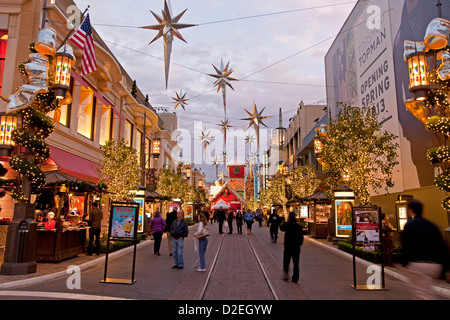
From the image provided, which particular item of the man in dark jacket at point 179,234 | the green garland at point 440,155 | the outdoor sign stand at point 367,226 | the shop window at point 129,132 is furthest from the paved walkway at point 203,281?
the shop window at point 129,132

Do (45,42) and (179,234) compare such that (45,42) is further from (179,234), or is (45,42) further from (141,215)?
(141,215)

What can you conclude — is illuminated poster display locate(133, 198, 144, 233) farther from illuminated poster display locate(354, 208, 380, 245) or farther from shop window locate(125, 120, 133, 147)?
illuminated poster display locate(354, 208, 380, 245)

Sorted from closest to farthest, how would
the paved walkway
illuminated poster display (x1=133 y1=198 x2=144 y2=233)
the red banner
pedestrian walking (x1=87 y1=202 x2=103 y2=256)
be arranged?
the paved walkway
pedestrian walking (x1=87 y1=202 x2=103 y2=256)
illuminated poster display (x1=133 y1=198 x2=144 y2=233)
the red banner

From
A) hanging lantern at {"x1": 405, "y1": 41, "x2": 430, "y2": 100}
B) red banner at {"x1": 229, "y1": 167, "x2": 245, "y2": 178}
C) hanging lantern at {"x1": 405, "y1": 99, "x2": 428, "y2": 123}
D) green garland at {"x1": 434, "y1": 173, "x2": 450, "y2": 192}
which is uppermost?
red banner at {"x1": 229, "y1": 167, "x2": 245, "y2": 178}

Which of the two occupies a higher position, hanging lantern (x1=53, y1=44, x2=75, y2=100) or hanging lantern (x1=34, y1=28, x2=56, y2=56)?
hanging lantern (x1=34, y1=28, x2=56, y2=56)

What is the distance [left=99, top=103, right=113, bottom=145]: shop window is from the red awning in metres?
4.45

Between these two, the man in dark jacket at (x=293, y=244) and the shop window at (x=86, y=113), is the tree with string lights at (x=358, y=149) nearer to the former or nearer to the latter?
the man in dark jacket at (x=293, y=244)

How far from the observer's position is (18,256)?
9.16 metres

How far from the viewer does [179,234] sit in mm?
10367

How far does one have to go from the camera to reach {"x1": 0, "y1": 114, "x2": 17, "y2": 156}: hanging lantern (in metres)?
11.2

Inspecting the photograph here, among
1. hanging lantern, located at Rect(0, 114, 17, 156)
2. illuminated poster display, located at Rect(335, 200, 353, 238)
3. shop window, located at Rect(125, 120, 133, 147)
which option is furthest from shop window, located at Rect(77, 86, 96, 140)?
illuminated poster display, located at Rect(335, 200, 353, 238)

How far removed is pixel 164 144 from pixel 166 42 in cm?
3502

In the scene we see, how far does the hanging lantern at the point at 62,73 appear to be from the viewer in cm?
1052
